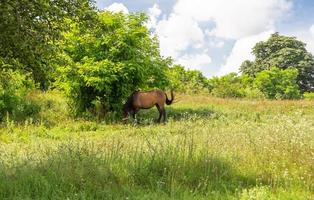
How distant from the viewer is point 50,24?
9656 mm

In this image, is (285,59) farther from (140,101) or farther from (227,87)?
(140,101)

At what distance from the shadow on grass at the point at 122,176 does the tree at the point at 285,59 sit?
2336 inches

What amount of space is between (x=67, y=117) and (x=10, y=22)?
40.7 feet

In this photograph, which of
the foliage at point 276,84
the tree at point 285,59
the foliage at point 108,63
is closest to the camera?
the foliage at point 108,63

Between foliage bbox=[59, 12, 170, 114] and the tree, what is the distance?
46050mm

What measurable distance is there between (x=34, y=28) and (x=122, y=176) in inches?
165

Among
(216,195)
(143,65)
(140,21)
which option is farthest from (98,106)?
(216,195)

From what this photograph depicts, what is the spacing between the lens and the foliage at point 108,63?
19953 mm

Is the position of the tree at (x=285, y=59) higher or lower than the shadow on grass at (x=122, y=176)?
higher

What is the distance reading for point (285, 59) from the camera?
64562 millimetres

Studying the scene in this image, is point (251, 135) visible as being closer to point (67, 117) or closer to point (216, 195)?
point (216, 195)

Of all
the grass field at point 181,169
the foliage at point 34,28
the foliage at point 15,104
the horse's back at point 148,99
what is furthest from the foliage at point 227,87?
the grass field at point 181,169

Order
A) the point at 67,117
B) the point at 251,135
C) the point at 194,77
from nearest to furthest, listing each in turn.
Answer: the point at 251,135 → the point at 67,117 → the point at 194,77

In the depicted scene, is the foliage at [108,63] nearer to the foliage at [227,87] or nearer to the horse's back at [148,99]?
the horse's back at [148,99]
